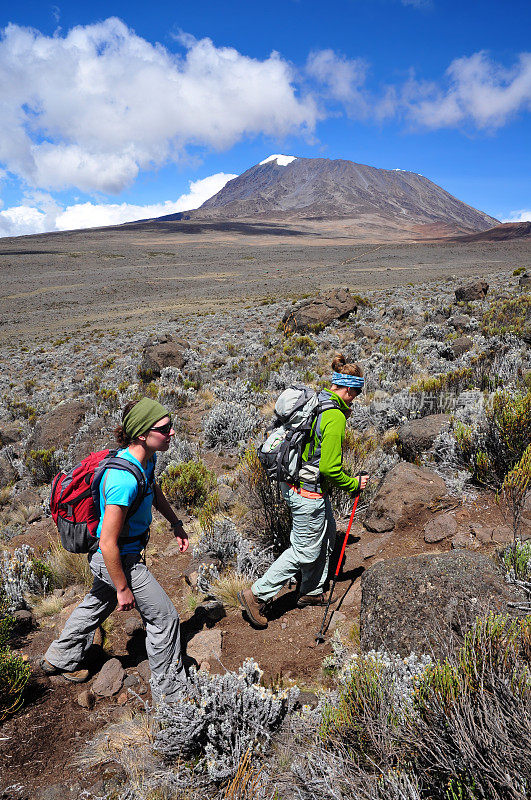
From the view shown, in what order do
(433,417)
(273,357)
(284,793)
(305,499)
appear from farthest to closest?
(273,357) < (433,417) < (305,499) < (284,793)

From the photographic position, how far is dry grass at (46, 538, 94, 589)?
3.78m

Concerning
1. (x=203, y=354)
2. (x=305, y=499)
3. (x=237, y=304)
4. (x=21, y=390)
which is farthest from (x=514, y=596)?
(x=237, y=304)

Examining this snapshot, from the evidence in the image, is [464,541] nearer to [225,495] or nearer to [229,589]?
[229,589]

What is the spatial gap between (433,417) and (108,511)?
3.94 meters

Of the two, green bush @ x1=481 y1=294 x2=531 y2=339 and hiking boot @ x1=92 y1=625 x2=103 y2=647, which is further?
green bush @ x1=481 y1=294 x2=531 y2=339

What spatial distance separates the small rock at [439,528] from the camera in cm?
328

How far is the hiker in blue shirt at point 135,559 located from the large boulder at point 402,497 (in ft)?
6.65

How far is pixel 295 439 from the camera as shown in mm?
2820

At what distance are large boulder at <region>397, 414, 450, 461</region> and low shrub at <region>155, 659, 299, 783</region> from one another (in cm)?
309

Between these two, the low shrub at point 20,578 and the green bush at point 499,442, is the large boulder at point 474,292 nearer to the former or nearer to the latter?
the green bush at point 499,442

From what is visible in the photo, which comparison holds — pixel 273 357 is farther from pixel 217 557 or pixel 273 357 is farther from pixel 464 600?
pixel 464 600

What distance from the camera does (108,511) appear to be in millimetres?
2141

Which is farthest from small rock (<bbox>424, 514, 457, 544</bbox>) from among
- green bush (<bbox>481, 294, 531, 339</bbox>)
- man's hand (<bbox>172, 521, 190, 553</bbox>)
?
green bush (<bbox>481, 294, 531, 339</bbox>)

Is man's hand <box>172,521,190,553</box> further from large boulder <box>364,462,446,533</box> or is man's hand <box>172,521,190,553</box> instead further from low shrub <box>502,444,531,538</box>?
low shrub <box>502,444,531,538</box>
